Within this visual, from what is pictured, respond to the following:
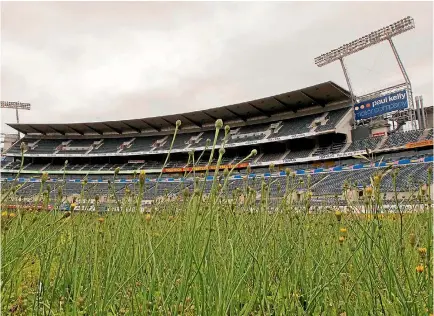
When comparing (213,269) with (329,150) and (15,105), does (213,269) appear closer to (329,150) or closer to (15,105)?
(329,150)

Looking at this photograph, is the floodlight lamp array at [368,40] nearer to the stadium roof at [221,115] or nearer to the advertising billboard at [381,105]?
the stadium roof at [221,115]

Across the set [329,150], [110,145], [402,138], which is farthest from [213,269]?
[110,145]

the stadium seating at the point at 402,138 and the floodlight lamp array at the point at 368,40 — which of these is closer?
the stadium seating at the point at 402,138

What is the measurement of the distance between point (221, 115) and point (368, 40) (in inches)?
561

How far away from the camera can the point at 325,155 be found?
25.6 m

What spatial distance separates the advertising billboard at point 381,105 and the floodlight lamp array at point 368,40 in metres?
5.19

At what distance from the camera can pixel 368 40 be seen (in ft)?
92.7

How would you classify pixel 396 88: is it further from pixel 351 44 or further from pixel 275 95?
pixel 275 95

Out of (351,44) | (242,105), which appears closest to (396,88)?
(351,44)

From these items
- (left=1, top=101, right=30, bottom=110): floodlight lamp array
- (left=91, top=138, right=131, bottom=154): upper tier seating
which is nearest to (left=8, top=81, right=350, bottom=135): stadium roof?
(left=91, top=138, right=131, bottom=154): upper tier seating

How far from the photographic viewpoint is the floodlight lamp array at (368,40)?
1036 inches

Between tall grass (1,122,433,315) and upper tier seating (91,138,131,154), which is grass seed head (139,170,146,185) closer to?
tall grass (1,122,433,315)

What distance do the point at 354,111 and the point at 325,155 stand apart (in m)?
4.56

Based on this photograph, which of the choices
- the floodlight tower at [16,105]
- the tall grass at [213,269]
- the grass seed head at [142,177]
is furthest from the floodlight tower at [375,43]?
the floodlight tower at [16,105]
